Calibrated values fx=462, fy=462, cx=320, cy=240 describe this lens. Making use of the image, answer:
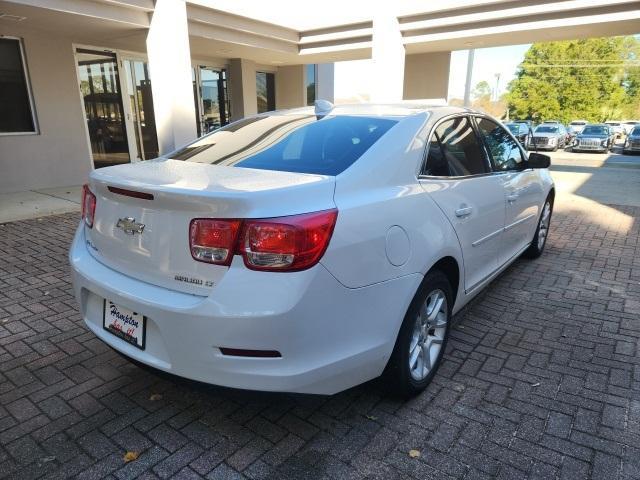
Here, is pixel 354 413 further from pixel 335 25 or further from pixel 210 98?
pixel 210 98

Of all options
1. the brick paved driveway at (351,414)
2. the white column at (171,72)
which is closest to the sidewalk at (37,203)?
the white column at (171,72)

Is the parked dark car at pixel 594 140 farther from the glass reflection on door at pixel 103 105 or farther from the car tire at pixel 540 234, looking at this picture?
the glass reflection on door at pixel 103 105

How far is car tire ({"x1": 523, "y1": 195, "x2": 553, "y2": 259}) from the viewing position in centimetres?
502

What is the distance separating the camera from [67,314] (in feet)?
12.1

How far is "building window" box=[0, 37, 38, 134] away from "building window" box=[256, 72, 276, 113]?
796cm

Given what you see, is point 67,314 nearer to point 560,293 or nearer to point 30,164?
point 560,293

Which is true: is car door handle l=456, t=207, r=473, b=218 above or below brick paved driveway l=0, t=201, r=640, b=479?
above

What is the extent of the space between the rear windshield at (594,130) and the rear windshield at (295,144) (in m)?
28.1

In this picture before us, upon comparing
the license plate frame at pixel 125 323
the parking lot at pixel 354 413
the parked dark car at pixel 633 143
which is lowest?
the parked dark car at pixel 633 143

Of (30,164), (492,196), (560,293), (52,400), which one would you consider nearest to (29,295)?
(52,400)

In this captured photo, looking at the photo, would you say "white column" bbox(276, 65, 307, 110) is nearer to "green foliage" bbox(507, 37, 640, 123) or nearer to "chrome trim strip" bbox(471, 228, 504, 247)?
"chrome trim strip" bbox(471, 228, 504, 247)

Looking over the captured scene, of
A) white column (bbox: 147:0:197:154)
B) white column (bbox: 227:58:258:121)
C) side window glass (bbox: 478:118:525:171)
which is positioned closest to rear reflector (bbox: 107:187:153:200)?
side window glass (bbox: 478:118:525:171)

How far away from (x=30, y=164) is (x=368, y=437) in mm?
9092

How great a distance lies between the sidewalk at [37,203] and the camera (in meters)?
6.99
